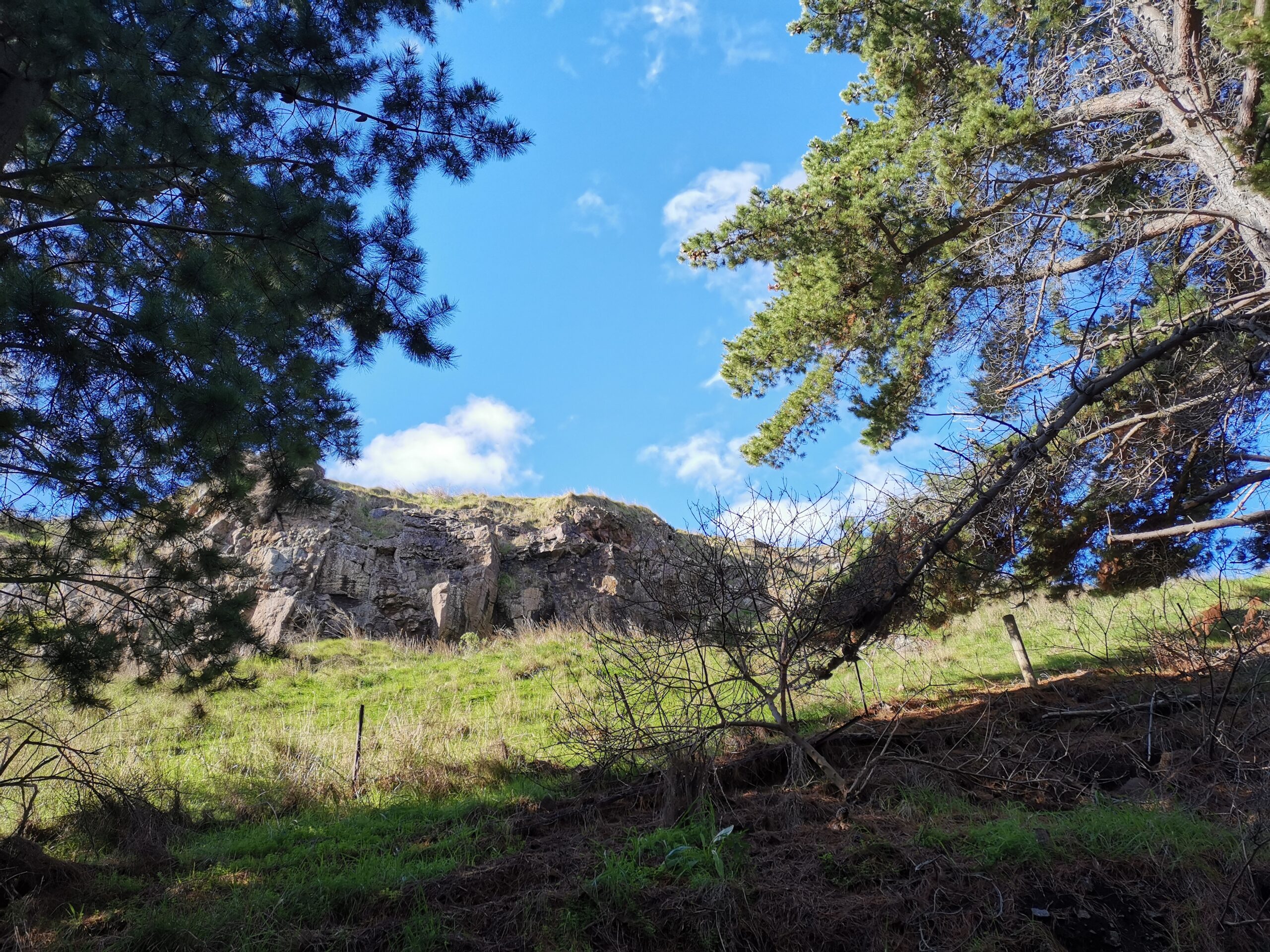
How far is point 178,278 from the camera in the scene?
4.05m

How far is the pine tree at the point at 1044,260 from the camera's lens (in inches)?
251

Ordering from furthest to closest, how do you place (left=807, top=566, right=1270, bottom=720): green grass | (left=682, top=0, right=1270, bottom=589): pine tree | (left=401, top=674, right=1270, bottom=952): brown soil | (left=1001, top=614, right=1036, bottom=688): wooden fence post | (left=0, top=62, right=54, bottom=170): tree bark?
(left=807, top=566, right=1270, bottom=720): green grass, (left=1001, top=614, right=1036, bottom=688): wooden fence post, (left=682, top=0, right=1270, bottom=589): pine tree, (left=0, top=62, right=54, bottom=170): tree bark, (left=401, top=674, right=1270, bottom=952): brown soil

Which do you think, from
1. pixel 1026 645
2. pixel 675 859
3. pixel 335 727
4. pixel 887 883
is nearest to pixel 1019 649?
pixel 1026 645

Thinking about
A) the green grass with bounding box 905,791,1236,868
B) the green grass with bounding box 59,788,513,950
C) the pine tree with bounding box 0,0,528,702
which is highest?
the pine tree with bounding box 0,0,528,702

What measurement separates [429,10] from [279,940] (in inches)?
251

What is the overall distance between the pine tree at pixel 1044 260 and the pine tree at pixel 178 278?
189 inches

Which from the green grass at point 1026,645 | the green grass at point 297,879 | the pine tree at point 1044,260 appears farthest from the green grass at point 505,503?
the green grass at point 297,879

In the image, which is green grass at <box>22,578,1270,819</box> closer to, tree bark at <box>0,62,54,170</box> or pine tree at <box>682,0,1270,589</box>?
pine tree at <box>682,0,1270,589</box>

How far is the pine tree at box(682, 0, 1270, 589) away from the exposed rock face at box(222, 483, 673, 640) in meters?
10.1

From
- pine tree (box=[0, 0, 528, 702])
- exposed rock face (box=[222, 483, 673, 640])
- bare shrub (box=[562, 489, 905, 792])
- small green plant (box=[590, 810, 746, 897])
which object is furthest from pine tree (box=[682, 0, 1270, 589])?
exposed rock face (box=[222, 483, 673, 640])

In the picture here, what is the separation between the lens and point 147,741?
8953 millimetres

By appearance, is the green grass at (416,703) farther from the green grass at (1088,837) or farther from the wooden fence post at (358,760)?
the green grass at (1088,837)

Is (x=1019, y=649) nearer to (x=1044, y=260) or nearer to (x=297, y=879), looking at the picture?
(x=1044, y=260)

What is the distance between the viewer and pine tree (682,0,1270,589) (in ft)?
20.9
